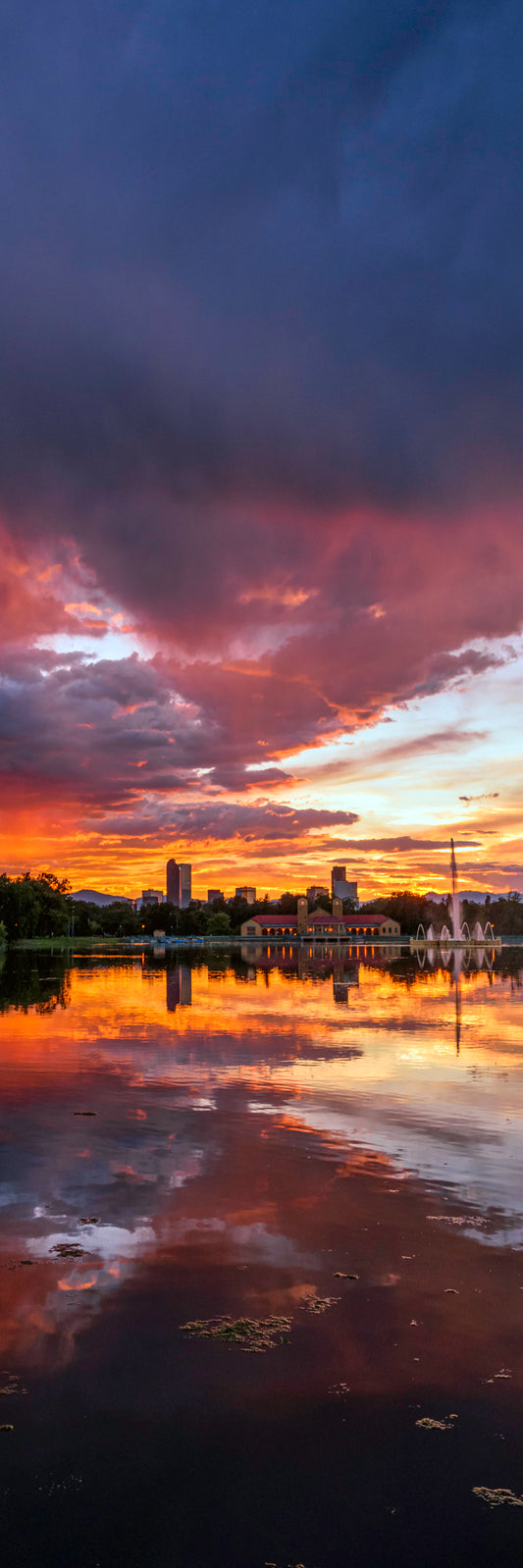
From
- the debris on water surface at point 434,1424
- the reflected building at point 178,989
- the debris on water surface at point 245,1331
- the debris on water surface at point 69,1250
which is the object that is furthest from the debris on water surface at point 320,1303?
the reflected building at point 178,989

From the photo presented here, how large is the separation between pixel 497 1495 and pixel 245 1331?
303 cm

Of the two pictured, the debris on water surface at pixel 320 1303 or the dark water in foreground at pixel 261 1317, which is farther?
the debris on water surface at pixel 320 1303

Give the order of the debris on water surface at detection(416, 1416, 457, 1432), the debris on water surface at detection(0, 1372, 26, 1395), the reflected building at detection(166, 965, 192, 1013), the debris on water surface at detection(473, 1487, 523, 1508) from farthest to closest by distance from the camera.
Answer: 1. the reflected building at detection(166, 965, 192, 1013)
2. the debris on water surface at detection(0, 1372, 26, 1395)
3. the debris on water surface at detection(416, 1416, 457, 1432)
4. the debris on water surface at detection(473, 1487, 523, 1508)

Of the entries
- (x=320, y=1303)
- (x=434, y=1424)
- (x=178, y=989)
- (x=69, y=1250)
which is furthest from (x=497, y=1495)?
(x=178, y=989)

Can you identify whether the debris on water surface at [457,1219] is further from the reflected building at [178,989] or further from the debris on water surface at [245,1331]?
the reflected building at [178,989]

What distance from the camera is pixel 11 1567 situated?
5984 millimetres

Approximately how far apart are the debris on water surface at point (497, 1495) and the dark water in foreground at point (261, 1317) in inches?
1.9

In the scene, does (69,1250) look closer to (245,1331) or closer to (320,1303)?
(245,1331)

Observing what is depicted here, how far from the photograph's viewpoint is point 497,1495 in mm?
6680

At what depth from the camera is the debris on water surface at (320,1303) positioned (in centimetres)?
947

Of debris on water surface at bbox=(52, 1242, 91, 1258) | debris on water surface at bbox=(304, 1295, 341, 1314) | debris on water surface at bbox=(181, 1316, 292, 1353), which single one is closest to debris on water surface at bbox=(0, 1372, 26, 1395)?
debris on water surface at bbox=(181, 1316, 292, 1353)

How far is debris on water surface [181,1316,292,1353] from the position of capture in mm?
8750

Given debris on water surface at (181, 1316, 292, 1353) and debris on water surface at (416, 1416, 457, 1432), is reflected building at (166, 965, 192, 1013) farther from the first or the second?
debris on water surface at (416, 1416, 457, 1432)

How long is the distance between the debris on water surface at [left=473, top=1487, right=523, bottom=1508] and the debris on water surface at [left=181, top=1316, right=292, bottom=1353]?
8.18 feet
